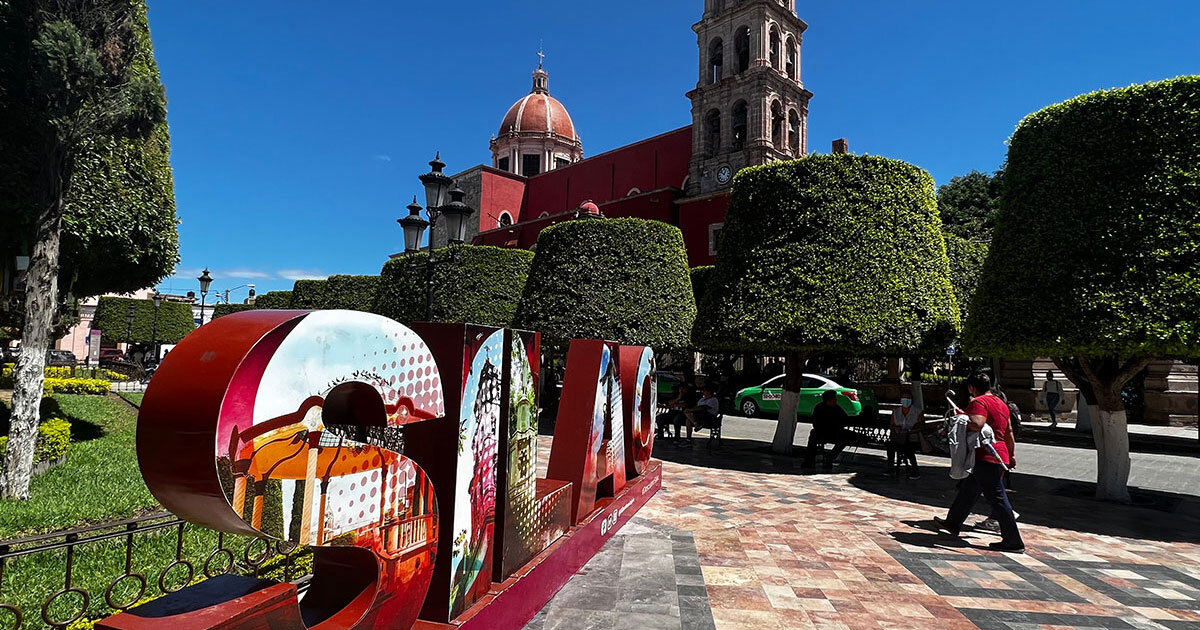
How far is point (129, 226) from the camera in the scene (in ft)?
33.1

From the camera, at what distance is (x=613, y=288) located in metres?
15.7

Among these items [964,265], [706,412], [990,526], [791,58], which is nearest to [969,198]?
[791,58]

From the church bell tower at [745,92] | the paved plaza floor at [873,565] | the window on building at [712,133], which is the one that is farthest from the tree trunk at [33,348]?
the window on building at [712,133]

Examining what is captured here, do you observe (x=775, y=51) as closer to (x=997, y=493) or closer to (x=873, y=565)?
(x=997, y=493)

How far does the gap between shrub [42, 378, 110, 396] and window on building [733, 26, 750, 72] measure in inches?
1168

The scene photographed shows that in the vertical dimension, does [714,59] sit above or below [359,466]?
above

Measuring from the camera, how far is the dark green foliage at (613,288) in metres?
15.5

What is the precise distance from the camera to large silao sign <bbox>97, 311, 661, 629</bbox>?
1.98 meters

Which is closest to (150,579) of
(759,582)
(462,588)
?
(462,588)

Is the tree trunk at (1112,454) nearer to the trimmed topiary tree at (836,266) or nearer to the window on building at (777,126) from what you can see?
the trimmed topiary tree at (836,266)

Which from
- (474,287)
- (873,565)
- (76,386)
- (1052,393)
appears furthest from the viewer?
(474,287)

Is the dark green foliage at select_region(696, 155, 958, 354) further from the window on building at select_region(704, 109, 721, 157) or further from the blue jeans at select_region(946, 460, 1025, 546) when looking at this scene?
the window on building at select_region(704, 109, 721, 157)

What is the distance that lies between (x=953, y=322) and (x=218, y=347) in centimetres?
1113

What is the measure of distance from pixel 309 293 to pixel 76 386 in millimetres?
16121
